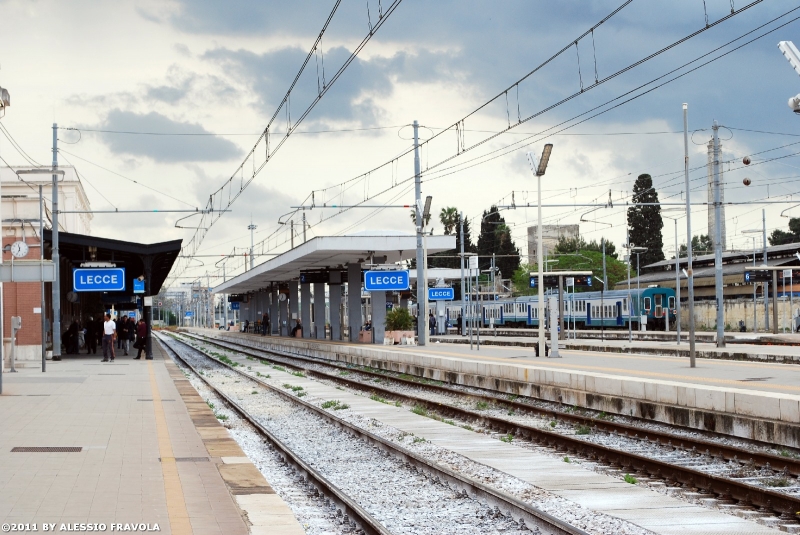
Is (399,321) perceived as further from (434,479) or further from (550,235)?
(550,235)

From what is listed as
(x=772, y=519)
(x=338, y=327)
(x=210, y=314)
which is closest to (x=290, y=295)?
(x=338, y=327)

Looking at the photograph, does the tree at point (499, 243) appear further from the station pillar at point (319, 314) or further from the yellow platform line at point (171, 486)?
the yellow platform line at point (171, 486)

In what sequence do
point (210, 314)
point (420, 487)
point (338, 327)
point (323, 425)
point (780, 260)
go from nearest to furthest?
point (420, 487)
point (323, 425)
point (338, 327)
point (780, 260)
point (210, 314)

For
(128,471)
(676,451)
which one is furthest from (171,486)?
(676,451)

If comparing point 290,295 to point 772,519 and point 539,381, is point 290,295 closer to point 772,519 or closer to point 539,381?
point 539,381

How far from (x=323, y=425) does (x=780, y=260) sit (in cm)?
5375

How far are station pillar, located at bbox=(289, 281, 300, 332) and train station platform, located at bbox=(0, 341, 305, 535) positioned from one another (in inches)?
1727

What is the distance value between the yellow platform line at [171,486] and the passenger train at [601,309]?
120 ft

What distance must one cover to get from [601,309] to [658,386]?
4633 centimetres

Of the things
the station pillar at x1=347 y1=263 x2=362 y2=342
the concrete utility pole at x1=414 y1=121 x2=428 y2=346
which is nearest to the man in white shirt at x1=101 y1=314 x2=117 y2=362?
the concrete utility pole at x1=414 y1=121 x2=428 y2=346

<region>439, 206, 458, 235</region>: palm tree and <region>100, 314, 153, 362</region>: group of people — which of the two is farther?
<region>439, 206, 458, 235</region>: palm tree

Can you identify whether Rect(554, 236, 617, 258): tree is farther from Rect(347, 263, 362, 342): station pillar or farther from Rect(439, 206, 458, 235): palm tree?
Rect(347, 263, 362, 342): station pillar

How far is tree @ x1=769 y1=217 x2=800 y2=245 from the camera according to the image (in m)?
101

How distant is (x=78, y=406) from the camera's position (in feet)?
57.9
